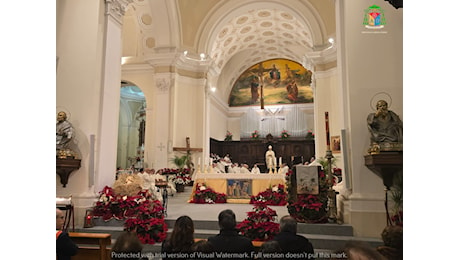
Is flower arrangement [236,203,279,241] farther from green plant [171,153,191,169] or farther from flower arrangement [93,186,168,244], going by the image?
green plant [171,153,191,169]

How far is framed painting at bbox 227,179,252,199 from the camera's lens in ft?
28.5

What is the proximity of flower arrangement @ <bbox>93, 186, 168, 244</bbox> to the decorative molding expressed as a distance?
3704 mm

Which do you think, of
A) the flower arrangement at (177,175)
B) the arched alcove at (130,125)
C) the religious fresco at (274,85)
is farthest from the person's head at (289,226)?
the religious fresco at (274,85)

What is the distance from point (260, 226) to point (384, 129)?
2481mm

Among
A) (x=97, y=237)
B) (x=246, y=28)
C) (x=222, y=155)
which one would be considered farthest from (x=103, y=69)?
(x=222, y=155)

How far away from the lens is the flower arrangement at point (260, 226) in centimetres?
472

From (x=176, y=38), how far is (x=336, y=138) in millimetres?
7359

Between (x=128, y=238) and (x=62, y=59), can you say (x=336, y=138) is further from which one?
(x=128, y=238)

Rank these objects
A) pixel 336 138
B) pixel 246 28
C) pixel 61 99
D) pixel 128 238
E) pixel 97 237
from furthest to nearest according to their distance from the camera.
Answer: pixel 246 28, pixel 336 138, pixel 61 99, pixel 97 237, pixel 128 238

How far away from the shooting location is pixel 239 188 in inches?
344

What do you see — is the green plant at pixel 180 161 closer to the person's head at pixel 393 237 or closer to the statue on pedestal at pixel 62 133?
the statue on pedestal at pixel 62 133

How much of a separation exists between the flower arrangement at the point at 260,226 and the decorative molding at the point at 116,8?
5.14 metres

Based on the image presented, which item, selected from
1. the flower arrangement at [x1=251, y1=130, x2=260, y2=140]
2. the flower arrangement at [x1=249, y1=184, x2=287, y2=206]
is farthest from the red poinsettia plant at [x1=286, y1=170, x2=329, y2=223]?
the flower arrangement at [x1=251, y1=130, x2=260, y2=140]

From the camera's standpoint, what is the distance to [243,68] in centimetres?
2186
